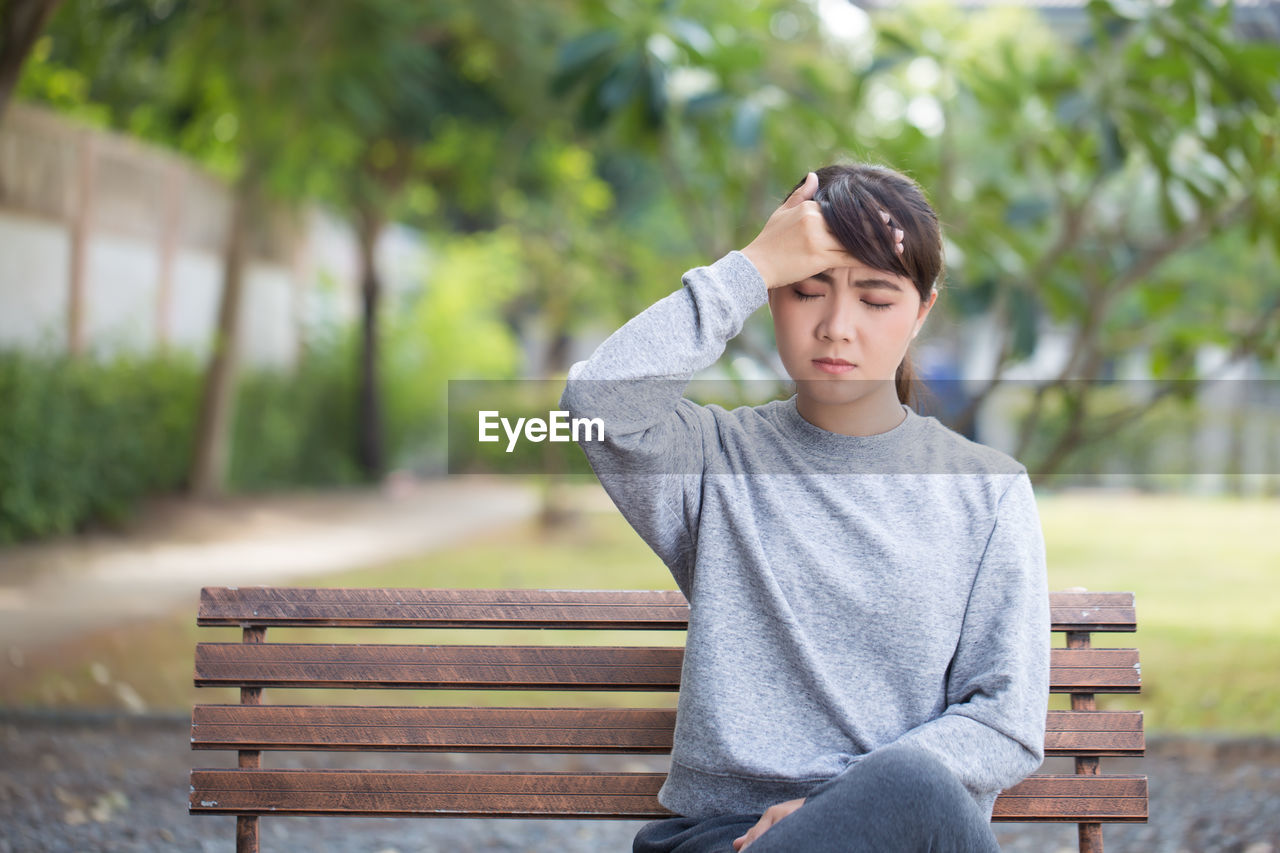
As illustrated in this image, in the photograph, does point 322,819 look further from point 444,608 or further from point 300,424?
point 300,424

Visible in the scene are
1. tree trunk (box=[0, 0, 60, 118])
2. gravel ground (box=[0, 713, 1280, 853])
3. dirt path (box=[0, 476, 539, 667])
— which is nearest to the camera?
gravel ground (box=[0, 713, 1280, 853])

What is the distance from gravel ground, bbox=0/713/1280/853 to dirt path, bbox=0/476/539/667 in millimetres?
1382

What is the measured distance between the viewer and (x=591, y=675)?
2.08m

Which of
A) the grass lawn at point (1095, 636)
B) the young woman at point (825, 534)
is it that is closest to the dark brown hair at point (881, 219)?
the young woman at point (825, 534)

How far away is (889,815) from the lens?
144cm

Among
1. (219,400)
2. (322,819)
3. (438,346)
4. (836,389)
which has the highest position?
(438,346)

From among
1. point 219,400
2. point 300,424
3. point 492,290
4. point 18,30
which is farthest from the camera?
point 492,290

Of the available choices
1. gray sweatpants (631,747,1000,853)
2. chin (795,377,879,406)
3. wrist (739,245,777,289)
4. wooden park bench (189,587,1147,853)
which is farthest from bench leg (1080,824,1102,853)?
wrist (739,245,777,289)

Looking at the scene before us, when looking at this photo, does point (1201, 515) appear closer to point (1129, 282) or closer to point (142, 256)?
point (1129, 282)

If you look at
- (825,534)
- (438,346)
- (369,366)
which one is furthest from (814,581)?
(438,346)

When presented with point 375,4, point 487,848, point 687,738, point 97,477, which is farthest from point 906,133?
point 97,477

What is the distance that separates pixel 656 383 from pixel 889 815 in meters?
0.60

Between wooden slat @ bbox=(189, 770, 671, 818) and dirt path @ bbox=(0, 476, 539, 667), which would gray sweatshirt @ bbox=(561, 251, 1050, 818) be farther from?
dirt path @ bbox=(0, 476, 539, 667)

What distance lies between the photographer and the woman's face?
1.61 m
